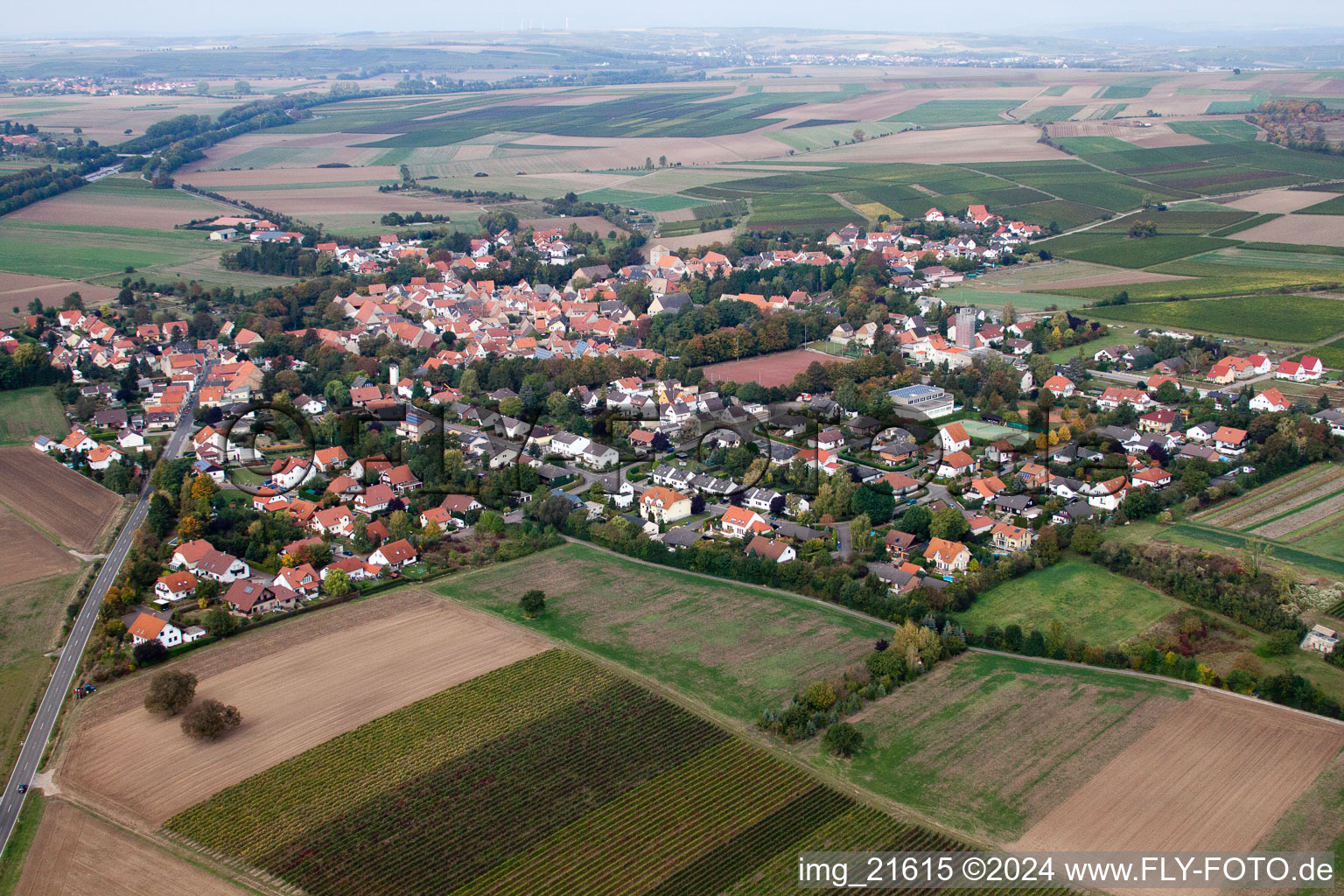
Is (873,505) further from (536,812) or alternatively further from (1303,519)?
(536,812)

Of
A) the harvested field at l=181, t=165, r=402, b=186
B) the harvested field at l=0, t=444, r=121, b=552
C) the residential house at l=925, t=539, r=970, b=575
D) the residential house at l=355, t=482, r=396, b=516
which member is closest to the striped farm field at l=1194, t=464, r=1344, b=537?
the residential house at l=925, t=539, r=970, b=575

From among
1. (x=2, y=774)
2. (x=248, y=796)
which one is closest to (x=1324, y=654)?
(x=248, y=796)

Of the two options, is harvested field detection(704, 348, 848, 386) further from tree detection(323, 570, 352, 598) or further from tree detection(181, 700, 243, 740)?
tree detection(181, 700, 243, 740)

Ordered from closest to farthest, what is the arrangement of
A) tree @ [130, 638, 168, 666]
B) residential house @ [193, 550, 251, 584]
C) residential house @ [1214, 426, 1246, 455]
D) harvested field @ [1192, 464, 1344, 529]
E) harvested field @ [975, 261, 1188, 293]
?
tree @ [130, 638, 168, 666] → residential house @ [193, 550, 251, 584] → harvested field @ [1192, 464, 1344, 529] → residential house @ [1214, 426, 1246, 455] → harvested field @ [975, 261, 1188, 293]

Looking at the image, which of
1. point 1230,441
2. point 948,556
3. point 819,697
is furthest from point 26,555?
point 1230,441

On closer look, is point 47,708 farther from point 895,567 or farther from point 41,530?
point 895,567

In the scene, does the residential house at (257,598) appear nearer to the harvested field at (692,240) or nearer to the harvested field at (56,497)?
the harvested field at (56,497)
